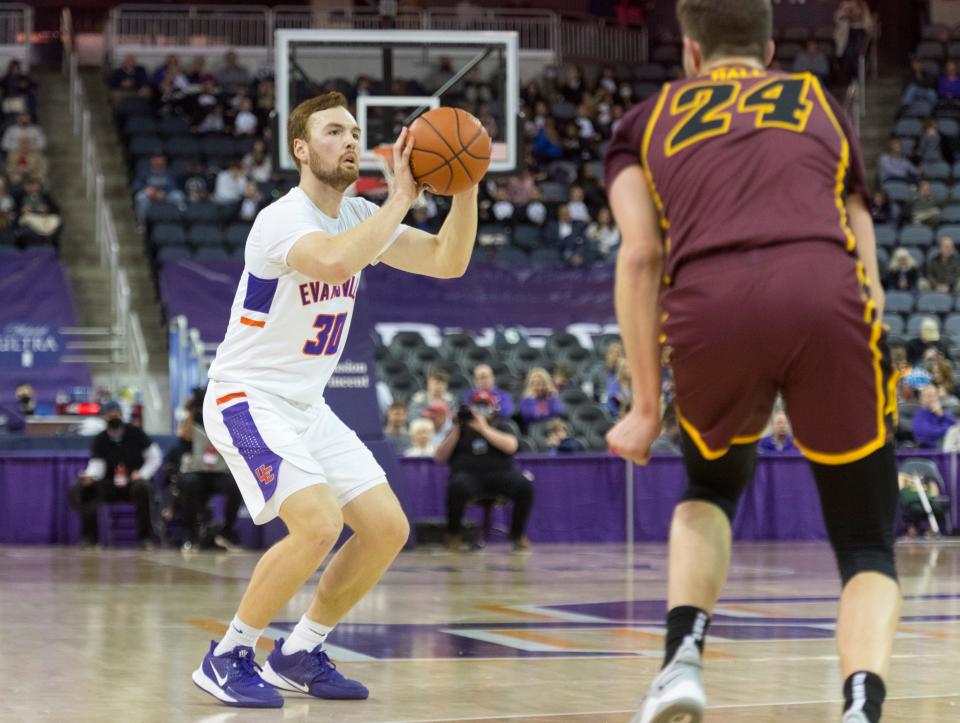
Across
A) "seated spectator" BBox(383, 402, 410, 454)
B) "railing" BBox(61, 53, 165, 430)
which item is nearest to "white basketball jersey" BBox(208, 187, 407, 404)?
"seated spectator" BBox(383, 402, 410, 454)

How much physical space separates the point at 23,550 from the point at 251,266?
922 cm

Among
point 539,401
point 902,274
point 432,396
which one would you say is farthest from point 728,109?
point 902,274

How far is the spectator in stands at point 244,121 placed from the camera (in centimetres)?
2317

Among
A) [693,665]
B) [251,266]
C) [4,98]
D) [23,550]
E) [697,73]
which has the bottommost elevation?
[23,550]

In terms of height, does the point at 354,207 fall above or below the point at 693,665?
above

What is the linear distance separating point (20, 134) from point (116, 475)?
31.1 feet

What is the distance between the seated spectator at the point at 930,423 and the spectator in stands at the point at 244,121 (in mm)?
10831

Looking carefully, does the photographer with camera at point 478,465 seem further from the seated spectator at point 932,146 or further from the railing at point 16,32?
the railing at point 16,32

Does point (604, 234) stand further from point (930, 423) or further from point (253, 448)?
point (253, 448)

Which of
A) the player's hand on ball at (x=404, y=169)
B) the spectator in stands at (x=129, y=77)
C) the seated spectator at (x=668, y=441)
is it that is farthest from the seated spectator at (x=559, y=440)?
the spectator in stands at (x=129, y=77)

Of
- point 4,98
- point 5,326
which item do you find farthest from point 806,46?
point 5,326

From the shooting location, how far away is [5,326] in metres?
18.9

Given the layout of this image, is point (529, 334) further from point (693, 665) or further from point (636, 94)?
point (693, 665)

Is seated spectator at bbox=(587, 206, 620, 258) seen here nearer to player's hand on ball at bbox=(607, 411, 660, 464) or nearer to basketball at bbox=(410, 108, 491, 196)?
basketball at bbox=(410, 108, 491, 196)
